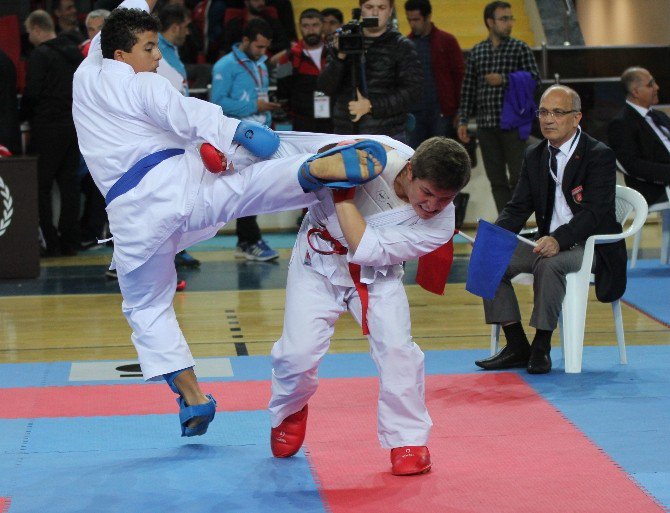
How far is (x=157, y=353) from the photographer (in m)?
4.13

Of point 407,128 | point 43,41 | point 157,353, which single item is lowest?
point 157,353

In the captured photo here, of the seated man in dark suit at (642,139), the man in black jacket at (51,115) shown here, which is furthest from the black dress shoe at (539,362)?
the man in black jacket at (51,115)

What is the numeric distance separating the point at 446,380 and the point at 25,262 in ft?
13.6

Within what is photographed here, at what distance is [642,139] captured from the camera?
8141 mm

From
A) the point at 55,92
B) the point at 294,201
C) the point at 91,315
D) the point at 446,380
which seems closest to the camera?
the point at 294,201

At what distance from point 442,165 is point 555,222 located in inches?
86.5

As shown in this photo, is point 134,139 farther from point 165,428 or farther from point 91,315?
point 91,315

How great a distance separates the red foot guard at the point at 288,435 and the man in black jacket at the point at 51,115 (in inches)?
222

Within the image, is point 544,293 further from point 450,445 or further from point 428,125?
point 428,125

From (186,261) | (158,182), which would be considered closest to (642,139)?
(186,261)

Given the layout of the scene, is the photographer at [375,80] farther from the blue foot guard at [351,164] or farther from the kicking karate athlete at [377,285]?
the blue foot guard at [351,164]

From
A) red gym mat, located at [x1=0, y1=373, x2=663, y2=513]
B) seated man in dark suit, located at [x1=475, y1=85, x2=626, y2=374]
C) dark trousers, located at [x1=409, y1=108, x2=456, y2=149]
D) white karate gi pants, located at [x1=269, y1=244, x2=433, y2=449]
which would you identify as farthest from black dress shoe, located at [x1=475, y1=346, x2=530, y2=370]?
dark trousers, located at [x1=409, y1=108, x2=456, y2=149]

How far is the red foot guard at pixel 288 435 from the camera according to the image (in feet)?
13.7

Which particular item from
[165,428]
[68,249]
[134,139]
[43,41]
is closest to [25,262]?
[68,249]
